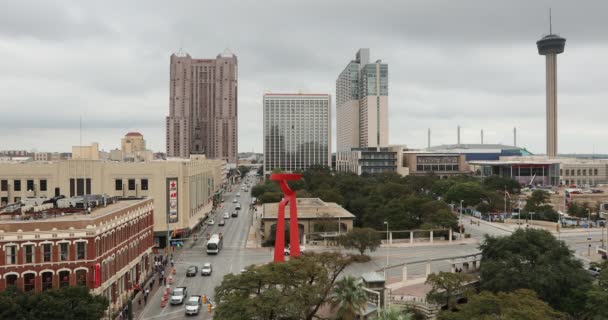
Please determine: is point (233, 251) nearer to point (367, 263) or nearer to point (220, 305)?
point (367, 263)

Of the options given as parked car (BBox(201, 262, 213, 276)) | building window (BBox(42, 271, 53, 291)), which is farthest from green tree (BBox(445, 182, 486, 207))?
building window (BBox(42, 271, 53, 291))

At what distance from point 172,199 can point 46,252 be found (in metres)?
38.1

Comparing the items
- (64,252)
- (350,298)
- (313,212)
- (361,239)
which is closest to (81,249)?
(64,252)

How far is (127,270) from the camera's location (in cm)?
5144

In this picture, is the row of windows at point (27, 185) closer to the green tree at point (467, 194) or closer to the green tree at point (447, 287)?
the green tree at point (447, 287)

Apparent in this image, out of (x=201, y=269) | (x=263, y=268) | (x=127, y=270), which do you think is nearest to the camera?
(x=263, y=268)

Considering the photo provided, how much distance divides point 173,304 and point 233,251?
1098 inches

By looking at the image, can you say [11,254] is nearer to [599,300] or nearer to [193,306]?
[193,306]

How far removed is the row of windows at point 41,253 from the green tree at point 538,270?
33426mm

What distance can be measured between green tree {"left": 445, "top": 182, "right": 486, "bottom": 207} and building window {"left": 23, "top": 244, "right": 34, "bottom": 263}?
3741 inches

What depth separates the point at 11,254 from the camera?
3975cm

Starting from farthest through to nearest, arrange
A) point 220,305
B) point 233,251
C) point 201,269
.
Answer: point 233,251
point 201,269
point 220,305

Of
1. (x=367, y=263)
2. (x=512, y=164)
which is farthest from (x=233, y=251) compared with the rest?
(x=512, y=164)

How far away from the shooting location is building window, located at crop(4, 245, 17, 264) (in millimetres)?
39562
